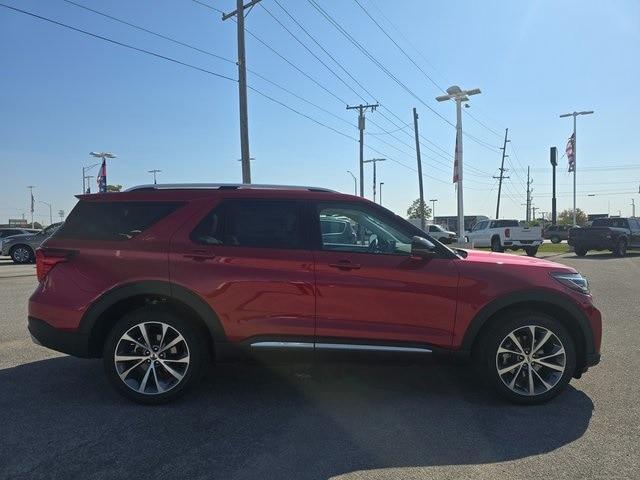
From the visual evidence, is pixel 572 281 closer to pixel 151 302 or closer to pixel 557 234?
pixel 151 302

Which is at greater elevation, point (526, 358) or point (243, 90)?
point (243, 90)

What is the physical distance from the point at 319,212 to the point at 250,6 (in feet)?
52.6

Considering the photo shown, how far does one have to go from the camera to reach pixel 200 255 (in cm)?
459

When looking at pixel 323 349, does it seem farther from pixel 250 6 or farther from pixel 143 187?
pixel 250 6

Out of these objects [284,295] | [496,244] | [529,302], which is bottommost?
[496,244]

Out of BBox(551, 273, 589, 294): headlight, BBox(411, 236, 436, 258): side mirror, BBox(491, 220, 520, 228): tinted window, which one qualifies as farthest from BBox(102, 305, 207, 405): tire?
BBox(491, 220, 520, 228): tinted window

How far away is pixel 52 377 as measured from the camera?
5.32 m

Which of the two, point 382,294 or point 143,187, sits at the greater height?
point 143,187

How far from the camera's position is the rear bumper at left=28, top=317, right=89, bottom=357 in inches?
182

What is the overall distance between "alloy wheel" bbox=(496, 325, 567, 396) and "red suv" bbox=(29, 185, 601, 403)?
1 centimetres

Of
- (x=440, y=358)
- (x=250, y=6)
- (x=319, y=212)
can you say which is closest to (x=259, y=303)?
(x=319, y=212)

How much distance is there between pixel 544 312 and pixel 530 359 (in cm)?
44

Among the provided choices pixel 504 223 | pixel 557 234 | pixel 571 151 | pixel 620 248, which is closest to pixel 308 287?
pixel 620 248

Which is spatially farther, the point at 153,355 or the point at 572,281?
the point at 572,281
